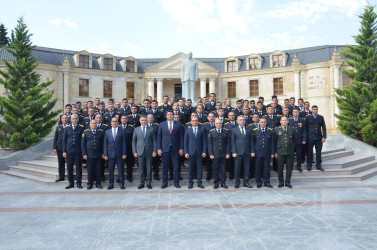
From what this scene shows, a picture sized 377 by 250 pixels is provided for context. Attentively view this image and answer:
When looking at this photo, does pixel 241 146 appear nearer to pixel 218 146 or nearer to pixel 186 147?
pixel 218 146

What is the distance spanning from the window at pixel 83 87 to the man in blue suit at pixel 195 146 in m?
25.7

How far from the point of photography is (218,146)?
8180 mm

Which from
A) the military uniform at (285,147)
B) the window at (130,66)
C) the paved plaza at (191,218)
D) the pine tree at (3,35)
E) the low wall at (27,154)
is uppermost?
the pine tree at (3,35)

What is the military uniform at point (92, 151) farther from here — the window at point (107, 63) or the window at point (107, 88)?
the window at point (107, 63)

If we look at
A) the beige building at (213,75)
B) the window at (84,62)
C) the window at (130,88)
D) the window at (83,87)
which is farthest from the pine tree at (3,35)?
the window at (130,88)

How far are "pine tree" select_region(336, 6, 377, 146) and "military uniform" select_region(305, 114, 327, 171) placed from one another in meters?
6.04

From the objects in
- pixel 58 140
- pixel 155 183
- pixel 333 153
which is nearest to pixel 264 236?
pixel 155 183

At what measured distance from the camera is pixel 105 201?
678 centimetres

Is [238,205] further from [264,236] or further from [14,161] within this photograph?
[14,161]

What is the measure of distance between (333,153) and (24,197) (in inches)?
482

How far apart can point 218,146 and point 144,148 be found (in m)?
2.21

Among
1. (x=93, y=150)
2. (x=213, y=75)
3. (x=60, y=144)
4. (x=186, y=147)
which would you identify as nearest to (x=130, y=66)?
(x=213, y=75)

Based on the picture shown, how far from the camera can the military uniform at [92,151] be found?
325 inches

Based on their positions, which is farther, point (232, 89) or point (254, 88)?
point (232, 89)
